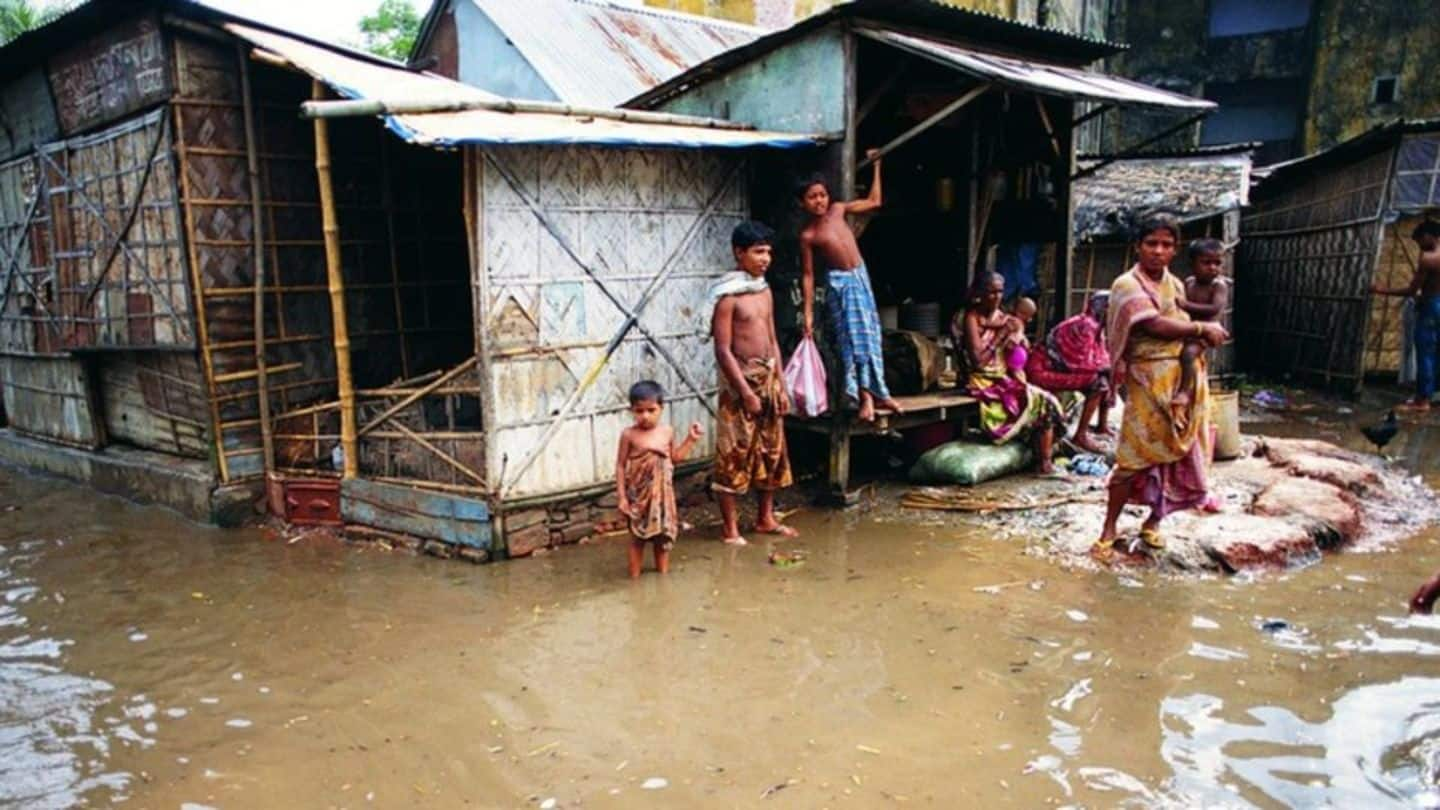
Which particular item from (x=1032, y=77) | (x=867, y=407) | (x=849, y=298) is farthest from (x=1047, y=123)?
(x=867, y=407)

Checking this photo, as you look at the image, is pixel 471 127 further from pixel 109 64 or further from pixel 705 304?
pixel 109 64

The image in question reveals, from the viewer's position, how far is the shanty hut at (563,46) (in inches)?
486

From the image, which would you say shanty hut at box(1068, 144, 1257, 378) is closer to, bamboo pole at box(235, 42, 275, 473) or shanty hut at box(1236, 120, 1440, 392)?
shanty hut at box(1236, 120, 1440, 392)

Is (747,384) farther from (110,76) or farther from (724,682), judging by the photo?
(110,76)

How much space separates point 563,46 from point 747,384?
28.8 feet

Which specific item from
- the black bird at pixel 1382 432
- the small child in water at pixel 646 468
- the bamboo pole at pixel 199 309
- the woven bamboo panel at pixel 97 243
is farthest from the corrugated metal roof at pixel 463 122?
the black bird at pixel 1382 432

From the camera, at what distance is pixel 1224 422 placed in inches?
290

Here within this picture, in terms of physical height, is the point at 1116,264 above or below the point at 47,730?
above

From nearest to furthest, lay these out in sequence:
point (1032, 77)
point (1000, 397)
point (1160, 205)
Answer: point (1032, 77) → point (1000, 397) → point (1160, 205)

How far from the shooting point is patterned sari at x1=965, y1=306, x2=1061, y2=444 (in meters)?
7.29

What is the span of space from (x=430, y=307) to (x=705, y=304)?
2.82 metres

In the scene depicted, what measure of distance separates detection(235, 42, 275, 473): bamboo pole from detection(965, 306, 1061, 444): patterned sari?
5.51 m

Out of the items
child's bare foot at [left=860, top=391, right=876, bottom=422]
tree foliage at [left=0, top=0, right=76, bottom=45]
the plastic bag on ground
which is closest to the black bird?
child's bare foot at [left=860, top=391, right=876, bottom=422]

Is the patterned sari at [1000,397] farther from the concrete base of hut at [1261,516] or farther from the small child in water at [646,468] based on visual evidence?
the small child in water at [646,468]
